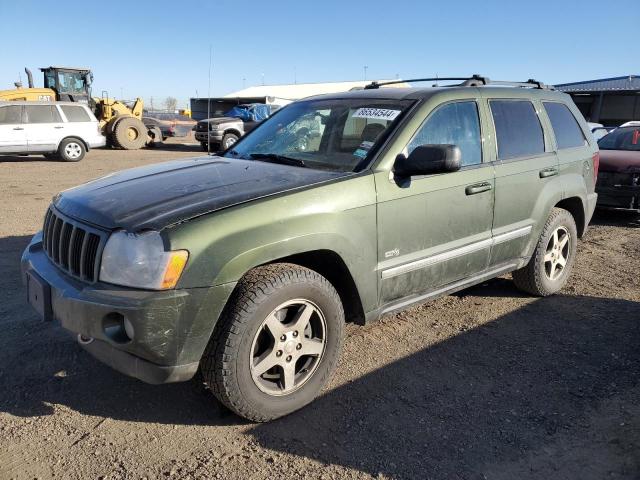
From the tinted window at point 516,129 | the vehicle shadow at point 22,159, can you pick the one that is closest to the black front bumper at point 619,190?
the tinted window at point 516,129

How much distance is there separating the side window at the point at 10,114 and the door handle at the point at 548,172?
15608 mm

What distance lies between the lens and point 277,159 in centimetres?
374

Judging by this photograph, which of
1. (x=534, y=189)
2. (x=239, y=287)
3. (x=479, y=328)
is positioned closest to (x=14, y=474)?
(x=239, y=287)

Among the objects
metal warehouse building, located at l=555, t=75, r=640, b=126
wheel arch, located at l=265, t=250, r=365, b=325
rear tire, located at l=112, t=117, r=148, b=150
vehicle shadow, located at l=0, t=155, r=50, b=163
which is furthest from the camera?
metal warehouse building, located at l=555, t=75, r=640, b=126

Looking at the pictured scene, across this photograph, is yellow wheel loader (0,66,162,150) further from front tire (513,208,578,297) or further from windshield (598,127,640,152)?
front tire (513,208,578,297)

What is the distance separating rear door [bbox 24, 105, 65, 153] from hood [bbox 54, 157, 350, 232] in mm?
14287

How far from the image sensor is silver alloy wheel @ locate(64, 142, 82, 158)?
16.5 m

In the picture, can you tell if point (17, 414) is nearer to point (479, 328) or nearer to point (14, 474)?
point (14, 474)

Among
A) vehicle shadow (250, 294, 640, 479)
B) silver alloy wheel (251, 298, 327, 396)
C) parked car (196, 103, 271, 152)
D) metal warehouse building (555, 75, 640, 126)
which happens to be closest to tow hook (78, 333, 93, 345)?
silver alloy wheel (251, 298, 327, 396)

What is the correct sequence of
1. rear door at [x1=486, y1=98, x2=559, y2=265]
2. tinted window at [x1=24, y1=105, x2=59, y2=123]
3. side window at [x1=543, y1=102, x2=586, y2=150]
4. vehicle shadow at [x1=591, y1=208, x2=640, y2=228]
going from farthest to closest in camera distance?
tinted window at [x1=24, y1=105, x2=59, y2=123], vehicle shadow at [x1=591, y1=208, x2=640, y2=228], side window at [x1=543, y1=102, x2=586, y2=150], rear door at [x1=486, y1=98, x2=559, y2=265]

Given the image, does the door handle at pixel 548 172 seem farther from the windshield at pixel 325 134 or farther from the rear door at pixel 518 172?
the windshield at pixel 325 134

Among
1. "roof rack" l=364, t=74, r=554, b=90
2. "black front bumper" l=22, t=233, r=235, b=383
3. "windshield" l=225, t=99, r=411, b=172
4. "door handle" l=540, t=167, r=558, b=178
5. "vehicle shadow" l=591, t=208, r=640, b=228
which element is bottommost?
"vehicle shadow" l=591, t=208, r=640, b=228

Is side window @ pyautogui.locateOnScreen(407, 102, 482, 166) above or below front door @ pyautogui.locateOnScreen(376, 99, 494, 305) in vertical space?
above

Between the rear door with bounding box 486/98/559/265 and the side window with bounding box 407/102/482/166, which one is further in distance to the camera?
the rear door with bounding box 486/98/559/265
